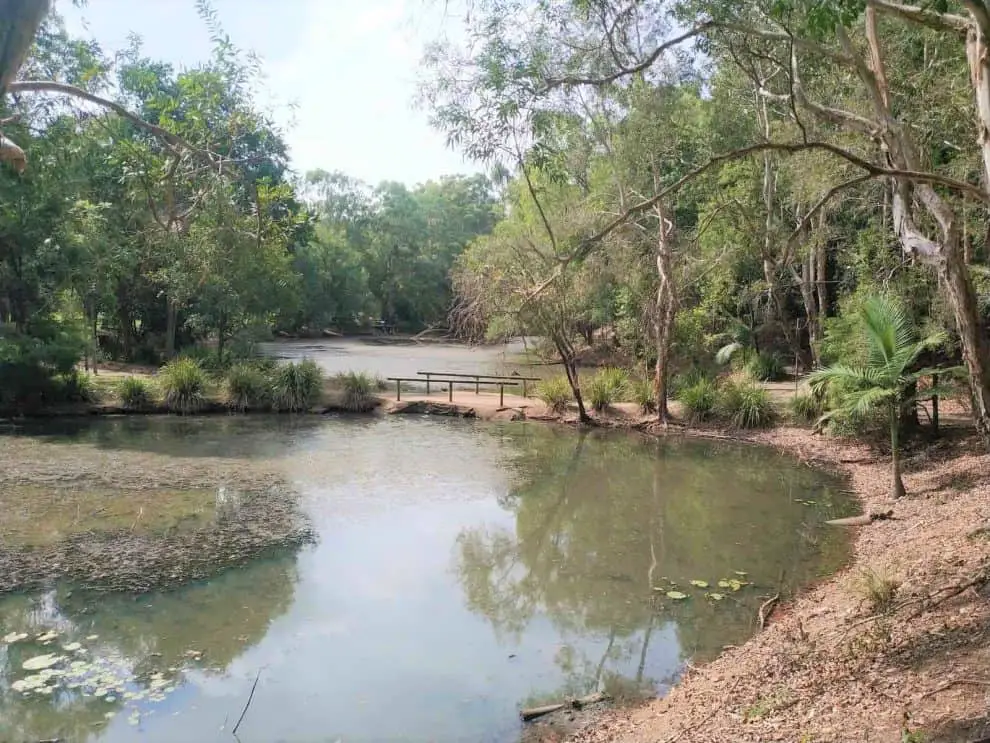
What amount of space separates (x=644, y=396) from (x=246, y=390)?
10089 millimetres

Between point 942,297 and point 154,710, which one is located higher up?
point 942,297

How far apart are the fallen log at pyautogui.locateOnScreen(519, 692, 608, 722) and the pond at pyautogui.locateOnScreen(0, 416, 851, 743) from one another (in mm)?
124

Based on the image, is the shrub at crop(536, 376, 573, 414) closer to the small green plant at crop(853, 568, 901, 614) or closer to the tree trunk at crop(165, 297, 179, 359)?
the small green plant at crop(853, 568, 901, 614)

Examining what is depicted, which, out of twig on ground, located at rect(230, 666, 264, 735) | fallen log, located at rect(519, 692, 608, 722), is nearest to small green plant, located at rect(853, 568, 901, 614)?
fallen log, located at rect(519, 692, 608, 722)

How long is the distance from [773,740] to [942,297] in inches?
385

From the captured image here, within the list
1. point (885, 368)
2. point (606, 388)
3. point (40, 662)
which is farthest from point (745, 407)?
point (40, 662)

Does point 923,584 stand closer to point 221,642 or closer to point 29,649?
point 221,642

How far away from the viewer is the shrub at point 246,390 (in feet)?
65.5

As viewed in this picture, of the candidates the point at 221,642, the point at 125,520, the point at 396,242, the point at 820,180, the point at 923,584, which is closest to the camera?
the point at 923,584

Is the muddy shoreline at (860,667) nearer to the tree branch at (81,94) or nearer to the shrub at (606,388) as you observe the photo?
the tree branch at (81,94)

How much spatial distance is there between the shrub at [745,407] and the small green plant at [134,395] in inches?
544

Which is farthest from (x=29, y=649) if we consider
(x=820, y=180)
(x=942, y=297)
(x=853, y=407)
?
(x=820, y=180)

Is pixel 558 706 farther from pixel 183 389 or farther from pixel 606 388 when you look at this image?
pixel 183 389

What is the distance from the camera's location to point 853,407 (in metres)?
10.1
